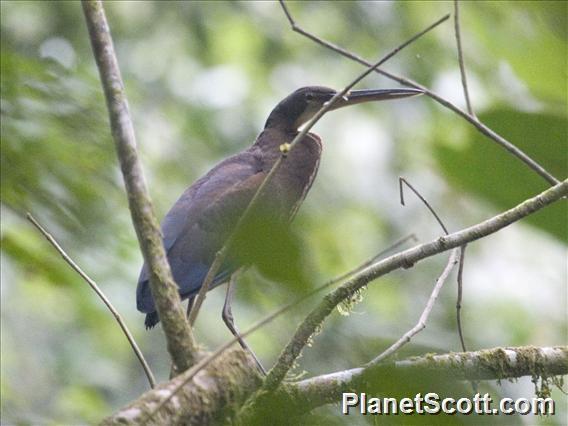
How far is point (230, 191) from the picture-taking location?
327 centimetres

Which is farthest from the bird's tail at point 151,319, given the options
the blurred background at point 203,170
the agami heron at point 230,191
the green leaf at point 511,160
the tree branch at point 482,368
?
the green leaf at point 511,160

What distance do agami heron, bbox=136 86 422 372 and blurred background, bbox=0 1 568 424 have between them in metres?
0.16

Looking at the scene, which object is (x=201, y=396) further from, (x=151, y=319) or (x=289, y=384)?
(x=151, y=319)

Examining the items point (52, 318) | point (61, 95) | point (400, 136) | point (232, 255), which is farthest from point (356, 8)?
point (232, 255)

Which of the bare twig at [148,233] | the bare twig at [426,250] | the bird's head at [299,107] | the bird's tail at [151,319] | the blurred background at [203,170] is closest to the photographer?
the bare twig at [148,233]

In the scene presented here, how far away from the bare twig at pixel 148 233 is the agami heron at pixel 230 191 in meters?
0.93

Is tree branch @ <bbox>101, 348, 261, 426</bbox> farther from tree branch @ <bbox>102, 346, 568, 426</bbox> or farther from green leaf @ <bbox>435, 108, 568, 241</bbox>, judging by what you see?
green leaf @ <bbox>435, 108, 568, 241</bbox>

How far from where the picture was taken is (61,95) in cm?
297

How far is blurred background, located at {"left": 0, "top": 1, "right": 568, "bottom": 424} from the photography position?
296 cm

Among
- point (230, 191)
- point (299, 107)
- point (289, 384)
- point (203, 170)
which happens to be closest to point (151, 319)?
point (230, 191)

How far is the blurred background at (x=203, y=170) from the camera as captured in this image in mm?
2957

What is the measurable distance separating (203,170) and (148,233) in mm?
3704

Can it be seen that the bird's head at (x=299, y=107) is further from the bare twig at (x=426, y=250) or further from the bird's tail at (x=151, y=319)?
the bare twig at (x=426, y=250)

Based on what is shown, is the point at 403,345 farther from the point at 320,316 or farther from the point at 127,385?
the point at 127,385
